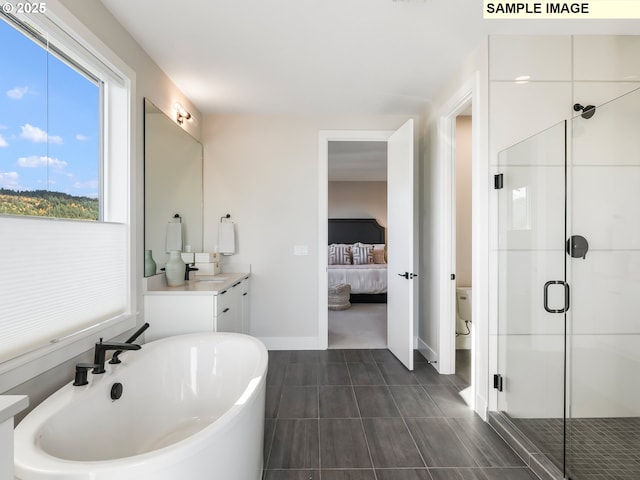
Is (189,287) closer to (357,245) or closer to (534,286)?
(534,286)

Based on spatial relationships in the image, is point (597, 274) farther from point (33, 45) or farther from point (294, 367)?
point (33, 45)

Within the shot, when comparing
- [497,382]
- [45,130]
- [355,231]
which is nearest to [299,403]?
[497,382]

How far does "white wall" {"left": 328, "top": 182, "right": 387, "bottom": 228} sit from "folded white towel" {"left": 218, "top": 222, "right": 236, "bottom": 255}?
442cm

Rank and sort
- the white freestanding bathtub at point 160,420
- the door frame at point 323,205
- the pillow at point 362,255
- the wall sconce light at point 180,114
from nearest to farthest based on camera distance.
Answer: the white freestanding bathtub at point 160,420
the wall sconce light at point 180,114
the door frame at point 323,205
the pillow at point 362,255

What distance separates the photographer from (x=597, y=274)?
1820 millimetres

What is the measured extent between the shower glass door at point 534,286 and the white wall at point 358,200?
5660 millimetres

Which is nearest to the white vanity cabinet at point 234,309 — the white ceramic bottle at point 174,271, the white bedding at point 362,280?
the white ceramic bottle at point 174,271

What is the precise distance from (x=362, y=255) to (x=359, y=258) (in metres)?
0.10

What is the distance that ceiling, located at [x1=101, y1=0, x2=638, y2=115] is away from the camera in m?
2.01

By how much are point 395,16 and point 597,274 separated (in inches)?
72.3

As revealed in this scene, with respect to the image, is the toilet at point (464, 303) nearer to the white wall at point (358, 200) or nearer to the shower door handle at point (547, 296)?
the shower door handle at point (547, 296)

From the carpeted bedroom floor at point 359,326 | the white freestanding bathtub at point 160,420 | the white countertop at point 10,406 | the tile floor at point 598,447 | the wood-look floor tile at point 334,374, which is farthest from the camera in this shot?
the carpeted bedroom floor at point 359,326

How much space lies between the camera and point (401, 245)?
3428 millimetres

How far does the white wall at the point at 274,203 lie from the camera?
3.81 meters
